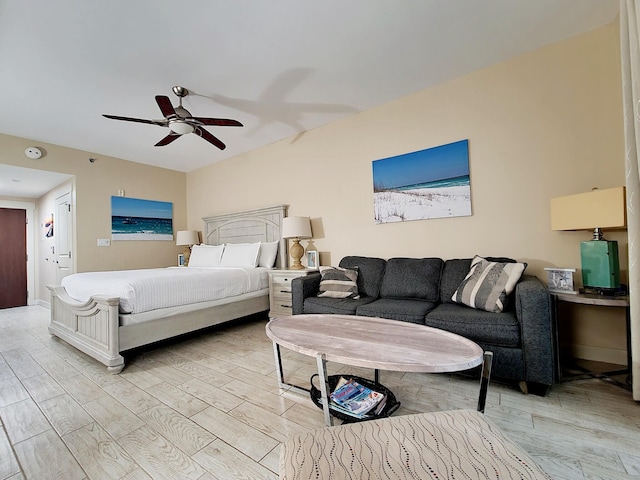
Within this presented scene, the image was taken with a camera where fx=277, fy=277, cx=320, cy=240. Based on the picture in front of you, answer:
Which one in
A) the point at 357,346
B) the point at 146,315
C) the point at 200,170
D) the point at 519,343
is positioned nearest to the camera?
the point at 357,346

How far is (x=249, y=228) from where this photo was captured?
14.8ft

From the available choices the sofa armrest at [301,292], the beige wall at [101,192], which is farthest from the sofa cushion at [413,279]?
the beige wall at [101,192]

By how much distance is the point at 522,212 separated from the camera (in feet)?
8.10

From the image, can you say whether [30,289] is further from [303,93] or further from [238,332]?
[303,93]

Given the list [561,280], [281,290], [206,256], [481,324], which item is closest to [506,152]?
[561,280]

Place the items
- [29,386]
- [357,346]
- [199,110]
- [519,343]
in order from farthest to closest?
[199,110] → [29,386] → [519,343] → [357,346]

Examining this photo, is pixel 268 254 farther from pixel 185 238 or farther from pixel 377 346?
pixel 377 346

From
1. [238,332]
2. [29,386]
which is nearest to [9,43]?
[29,386]

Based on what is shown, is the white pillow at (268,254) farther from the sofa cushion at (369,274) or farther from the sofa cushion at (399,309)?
the sofa cushion at (399,309)

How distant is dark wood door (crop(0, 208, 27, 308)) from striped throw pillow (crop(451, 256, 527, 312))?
25.3ft

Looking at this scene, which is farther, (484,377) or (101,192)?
(101,192)

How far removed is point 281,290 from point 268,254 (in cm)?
73

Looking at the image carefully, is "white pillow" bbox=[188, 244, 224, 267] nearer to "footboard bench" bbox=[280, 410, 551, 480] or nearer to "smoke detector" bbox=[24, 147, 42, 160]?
"smoke detector" bbox=[24, 147, 42, 160]

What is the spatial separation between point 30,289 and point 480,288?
7.92 metres
